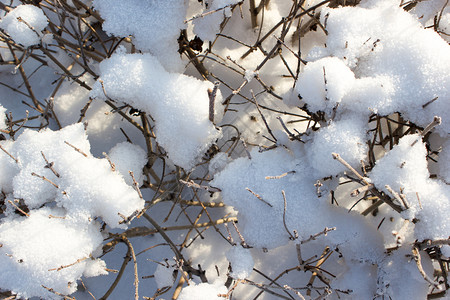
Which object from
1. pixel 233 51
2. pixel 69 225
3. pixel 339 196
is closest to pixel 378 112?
pixel 339 196

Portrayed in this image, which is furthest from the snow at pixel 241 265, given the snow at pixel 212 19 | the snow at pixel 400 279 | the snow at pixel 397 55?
the snow at pixel 212 19

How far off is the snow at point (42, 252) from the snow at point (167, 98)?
0.48m

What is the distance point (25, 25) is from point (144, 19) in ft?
1.54

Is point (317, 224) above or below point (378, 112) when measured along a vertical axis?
below

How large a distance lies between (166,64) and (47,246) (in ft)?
2.74

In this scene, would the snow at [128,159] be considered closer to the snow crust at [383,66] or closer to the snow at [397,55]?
Result: the snow crust at [383,66]

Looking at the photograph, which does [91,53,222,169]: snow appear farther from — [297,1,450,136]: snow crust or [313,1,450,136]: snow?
[313,1,450,136]: snow

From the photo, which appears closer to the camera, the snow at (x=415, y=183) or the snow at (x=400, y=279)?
the snow at (x=415, y=183)

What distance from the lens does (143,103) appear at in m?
1.51

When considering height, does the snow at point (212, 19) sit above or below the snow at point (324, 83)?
above

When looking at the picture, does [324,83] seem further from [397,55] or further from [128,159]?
[128,159]

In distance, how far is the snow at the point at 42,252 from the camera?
1.36 m

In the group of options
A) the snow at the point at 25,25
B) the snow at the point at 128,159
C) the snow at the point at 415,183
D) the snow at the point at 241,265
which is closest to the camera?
the snow at the point at 415,183

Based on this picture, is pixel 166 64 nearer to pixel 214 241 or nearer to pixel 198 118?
pixel 198 118
